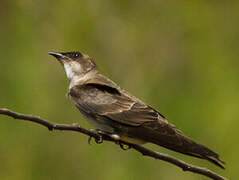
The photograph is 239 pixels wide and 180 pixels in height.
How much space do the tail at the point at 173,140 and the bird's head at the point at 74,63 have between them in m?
1.21

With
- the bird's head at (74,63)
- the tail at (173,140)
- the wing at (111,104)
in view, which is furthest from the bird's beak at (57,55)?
the tail at (173,140)

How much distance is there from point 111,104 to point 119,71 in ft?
6.62

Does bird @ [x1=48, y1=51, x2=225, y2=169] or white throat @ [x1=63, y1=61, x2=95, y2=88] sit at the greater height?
white throat @ [x1=63, y1=61, x2=95, y2=88]

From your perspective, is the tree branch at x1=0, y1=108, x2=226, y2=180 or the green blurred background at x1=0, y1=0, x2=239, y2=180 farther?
the green blurred background at x1=0, y1=0, x2=239, y2=180

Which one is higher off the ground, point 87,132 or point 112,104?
point 112,104

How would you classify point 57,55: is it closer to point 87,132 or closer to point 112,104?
point 112,104

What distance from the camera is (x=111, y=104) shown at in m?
4.43

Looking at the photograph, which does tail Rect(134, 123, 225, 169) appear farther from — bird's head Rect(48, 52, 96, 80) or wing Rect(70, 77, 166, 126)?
bird's head Rect(48, 52, 96, 80)

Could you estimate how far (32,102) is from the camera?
19.1ft

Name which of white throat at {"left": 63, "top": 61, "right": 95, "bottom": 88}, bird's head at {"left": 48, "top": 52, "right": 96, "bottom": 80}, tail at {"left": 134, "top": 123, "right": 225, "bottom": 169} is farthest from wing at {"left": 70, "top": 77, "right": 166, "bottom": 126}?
bird's head at {"left": 48, "top": 52, "right": 96, "bottom": 80}

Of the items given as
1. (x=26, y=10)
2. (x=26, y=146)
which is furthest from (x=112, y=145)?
(x=26, y=10)

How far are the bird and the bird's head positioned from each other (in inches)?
9.7

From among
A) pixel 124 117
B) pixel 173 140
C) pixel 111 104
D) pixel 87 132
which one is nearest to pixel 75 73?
pixel 111 104

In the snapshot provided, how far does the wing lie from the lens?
13.9 feet
